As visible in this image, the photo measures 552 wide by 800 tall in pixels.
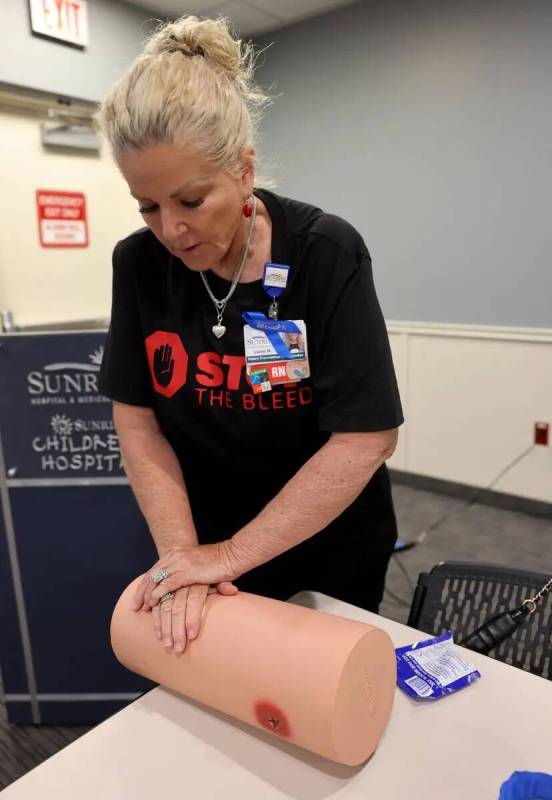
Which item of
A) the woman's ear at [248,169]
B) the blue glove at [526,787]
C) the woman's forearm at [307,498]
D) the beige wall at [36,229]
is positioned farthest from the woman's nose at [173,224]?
the beige wall at [36,229]

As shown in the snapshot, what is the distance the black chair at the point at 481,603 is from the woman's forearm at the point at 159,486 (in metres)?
0.47

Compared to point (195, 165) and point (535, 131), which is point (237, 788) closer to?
point (195, 165)

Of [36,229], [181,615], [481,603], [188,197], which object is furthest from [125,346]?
[36,229]

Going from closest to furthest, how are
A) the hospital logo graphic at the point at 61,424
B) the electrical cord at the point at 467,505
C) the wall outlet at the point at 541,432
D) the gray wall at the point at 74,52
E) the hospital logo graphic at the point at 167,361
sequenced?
1. the hospital logo graphic at the point at 167,361
2. the hospital logo graphic at the point at 61,424
3. the gray wall at the point at 74,52
4. the electrical cord at the point at 467,505
5. the wall outlet at the point at 541,432

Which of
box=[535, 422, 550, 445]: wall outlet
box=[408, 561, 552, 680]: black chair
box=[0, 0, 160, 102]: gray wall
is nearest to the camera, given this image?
box=[408, 561, 552, 680]: black chair

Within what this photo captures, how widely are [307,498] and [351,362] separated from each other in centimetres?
21

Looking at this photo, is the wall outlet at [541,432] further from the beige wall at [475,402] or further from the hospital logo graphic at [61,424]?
the hospital logo graphic at [61,424]

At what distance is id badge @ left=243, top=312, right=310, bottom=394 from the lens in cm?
93

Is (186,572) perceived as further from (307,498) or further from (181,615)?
(307,498)

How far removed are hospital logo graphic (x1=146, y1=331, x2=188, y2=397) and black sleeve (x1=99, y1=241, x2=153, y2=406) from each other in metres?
0.03

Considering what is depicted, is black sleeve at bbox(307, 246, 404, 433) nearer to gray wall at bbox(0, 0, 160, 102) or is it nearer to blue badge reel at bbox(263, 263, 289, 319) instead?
blue badge reel at bbox(263, 263, 289, 319)

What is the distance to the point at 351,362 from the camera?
0.90 metres

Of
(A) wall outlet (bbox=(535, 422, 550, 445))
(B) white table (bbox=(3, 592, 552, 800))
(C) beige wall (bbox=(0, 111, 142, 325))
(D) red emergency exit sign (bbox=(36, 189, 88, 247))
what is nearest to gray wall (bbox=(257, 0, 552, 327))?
(A) wall outlet (bbox=(535, 422, 550, 445))

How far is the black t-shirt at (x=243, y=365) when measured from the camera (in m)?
0.91
